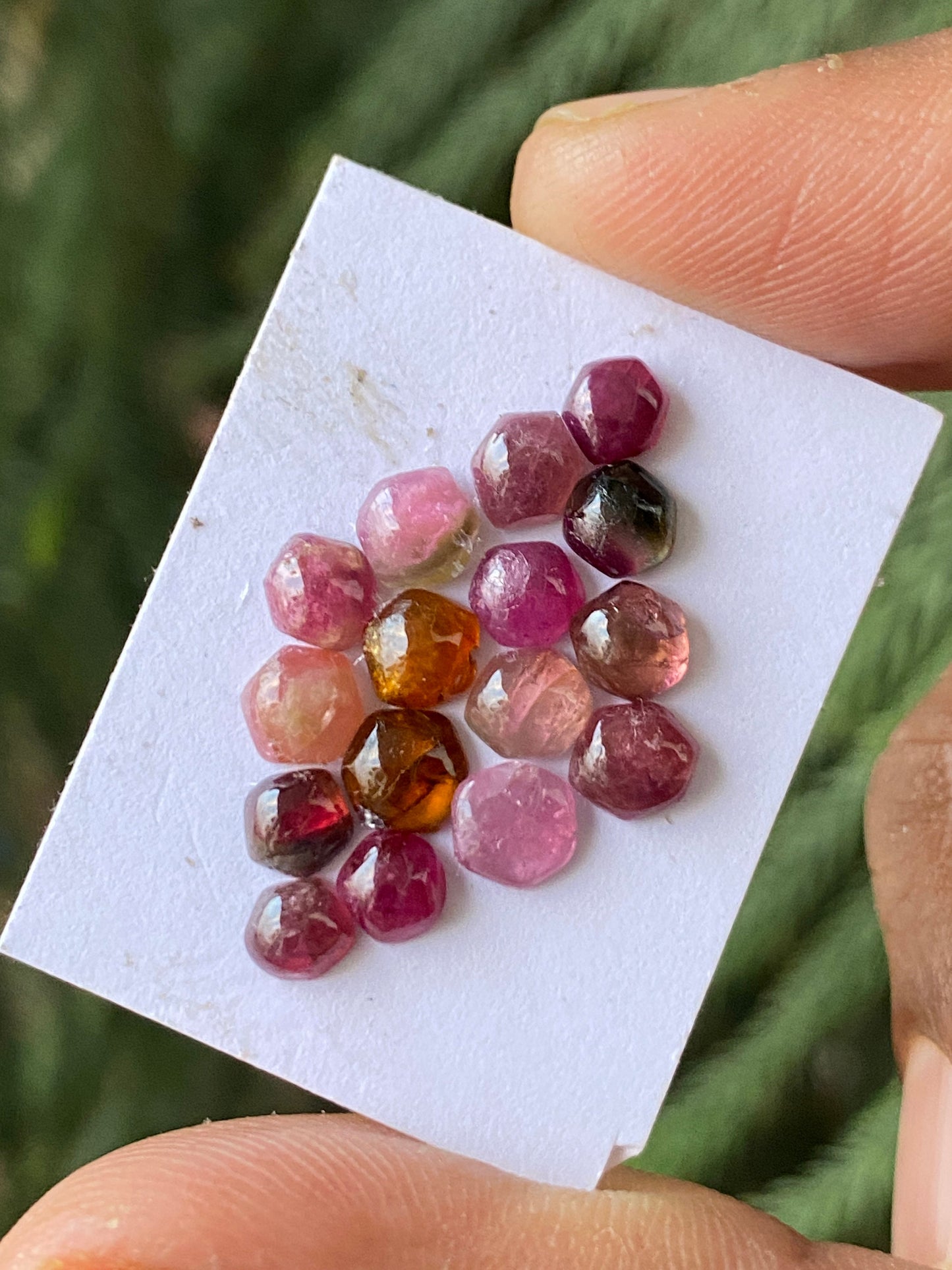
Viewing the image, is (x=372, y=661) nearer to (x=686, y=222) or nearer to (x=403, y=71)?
(x=686, y=222)

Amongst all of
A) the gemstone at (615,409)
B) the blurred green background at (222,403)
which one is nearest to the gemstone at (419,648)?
the gemstone at (615,409)

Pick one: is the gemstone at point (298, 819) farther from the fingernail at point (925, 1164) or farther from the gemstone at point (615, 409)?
the fingernail at point (925, 1164)

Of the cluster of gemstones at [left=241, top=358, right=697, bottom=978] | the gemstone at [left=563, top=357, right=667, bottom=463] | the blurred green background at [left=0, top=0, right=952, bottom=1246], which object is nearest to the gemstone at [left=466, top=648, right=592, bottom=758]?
the cluster of gemstones at [left=241, top=358, right=697, bottom=978]

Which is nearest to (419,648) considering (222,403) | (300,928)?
(300,928)

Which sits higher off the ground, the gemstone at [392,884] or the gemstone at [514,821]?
the gemstone at [514,821]

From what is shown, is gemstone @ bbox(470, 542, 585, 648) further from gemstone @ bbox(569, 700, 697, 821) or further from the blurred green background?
the blurred green background

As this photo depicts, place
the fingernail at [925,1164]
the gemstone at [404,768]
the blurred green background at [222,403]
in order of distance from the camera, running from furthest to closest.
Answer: the blurred green background at [222,403]
the fingernail at [925,1164]
the gemstone at [404,768]
